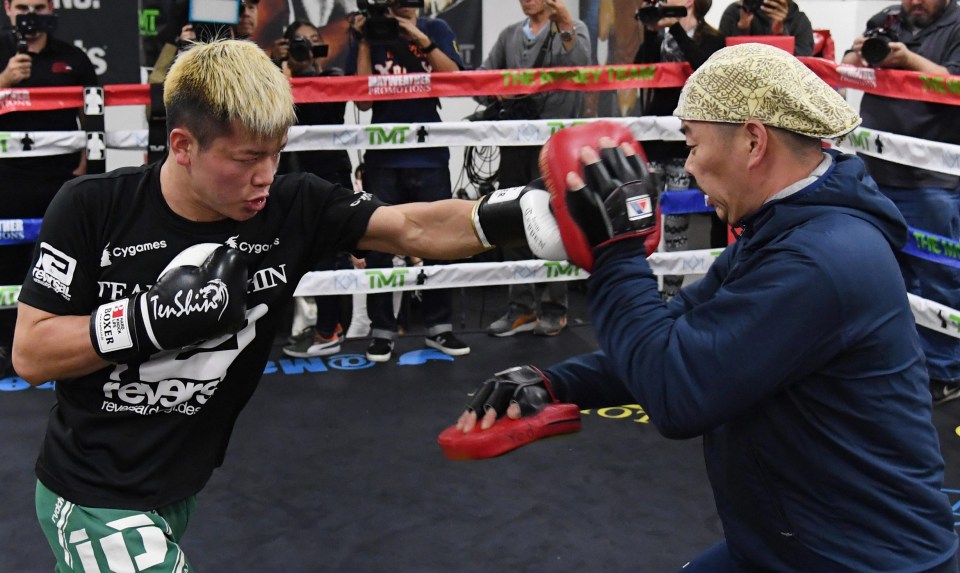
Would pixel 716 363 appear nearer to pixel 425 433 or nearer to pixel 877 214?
pixel 877 214

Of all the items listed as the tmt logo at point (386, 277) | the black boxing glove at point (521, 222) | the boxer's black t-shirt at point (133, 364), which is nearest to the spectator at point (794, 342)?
the black boxing glove at point (521, 222)

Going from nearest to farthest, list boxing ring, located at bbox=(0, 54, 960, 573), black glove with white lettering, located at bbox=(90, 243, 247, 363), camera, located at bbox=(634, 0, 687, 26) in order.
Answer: black glove with white lettering, located at bbox=(90, 243, 247, 363) → boxing ring, located at bbox=(0, 54, 960, 573) → camera, located at bbox=(634, 0, 687, 26)

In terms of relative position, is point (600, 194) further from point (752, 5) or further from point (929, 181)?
point (752, 5)

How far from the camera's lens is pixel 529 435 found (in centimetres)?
179

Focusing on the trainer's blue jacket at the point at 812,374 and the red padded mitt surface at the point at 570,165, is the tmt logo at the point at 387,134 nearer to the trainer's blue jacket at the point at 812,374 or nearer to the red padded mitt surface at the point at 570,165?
the red padded mitt surface at the point at 570,165

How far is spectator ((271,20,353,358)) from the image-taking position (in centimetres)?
477

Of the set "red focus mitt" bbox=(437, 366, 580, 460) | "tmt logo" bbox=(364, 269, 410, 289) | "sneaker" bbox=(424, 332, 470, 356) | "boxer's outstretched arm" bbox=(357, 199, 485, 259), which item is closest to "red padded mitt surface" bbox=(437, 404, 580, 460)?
"red focus mitt" bbox=(437, 366, 580, 460)

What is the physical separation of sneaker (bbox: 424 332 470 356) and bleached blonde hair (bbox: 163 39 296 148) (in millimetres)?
3137

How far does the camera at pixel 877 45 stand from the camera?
13.7ft

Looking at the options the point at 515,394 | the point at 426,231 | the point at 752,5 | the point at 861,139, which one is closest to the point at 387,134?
the point at 752,5

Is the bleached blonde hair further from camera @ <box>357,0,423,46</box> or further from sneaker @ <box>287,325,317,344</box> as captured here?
sneaker @ <box>287,325,317,344</box>

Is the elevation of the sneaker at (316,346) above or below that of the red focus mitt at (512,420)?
below

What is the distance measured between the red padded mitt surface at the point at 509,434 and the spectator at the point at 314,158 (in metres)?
3.12

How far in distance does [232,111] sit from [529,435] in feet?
2.52
